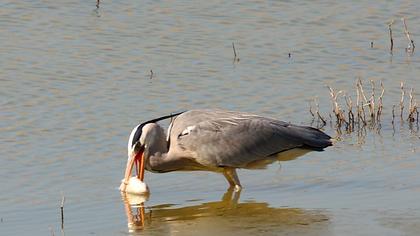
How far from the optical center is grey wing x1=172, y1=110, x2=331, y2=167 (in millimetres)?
10820

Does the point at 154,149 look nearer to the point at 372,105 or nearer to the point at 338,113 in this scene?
the point at 338,113

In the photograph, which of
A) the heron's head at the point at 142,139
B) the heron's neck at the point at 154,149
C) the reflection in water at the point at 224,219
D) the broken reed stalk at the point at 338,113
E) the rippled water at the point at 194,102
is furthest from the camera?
the broken reed stalk at the point at 338,113

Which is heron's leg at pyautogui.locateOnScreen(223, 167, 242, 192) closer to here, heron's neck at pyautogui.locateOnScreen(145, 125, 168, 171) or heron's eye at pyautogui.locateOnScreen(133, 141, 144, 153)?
heron's neck at pyautogui.locateOnScreen(145, 125, 168, 171)

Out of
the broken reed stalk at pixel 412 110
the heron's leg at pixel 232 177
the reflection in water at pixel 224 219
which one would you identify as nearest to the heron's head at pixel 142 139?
the reflection in water at pixel 224 219

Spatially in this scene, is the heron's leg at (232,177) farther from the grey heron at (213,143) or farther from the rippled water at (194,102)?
the rippled water at (194,102)

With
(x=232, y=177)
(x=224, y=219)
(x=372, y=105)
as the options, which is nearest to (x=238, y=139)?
(x=232, y=177)

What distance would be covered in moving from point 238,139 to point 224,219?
1401mm

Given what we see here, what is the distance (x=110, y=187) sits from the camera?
10773 mm

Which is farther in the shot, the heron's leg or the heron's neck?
the heron's neck

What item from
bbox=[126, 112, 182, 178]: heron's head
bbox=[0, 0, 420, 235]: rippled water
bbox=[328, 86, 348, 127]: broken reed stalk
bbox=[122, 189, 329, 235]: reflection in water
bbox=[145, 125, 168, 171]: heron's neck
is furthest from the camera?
bbox=[328, 86, 348, 127]: broken reed stalk

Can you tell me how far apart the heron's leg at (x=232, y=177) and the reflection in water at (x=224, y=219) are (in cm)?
27

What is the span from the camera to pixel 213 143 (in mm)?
10859

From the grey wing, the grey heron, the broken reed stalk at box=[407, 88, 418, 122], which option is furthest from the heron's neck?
the broken reed stalk at box=[407, 88, 418, 122]

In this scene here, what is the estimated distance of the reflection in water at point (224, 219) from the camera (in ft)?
30.0
